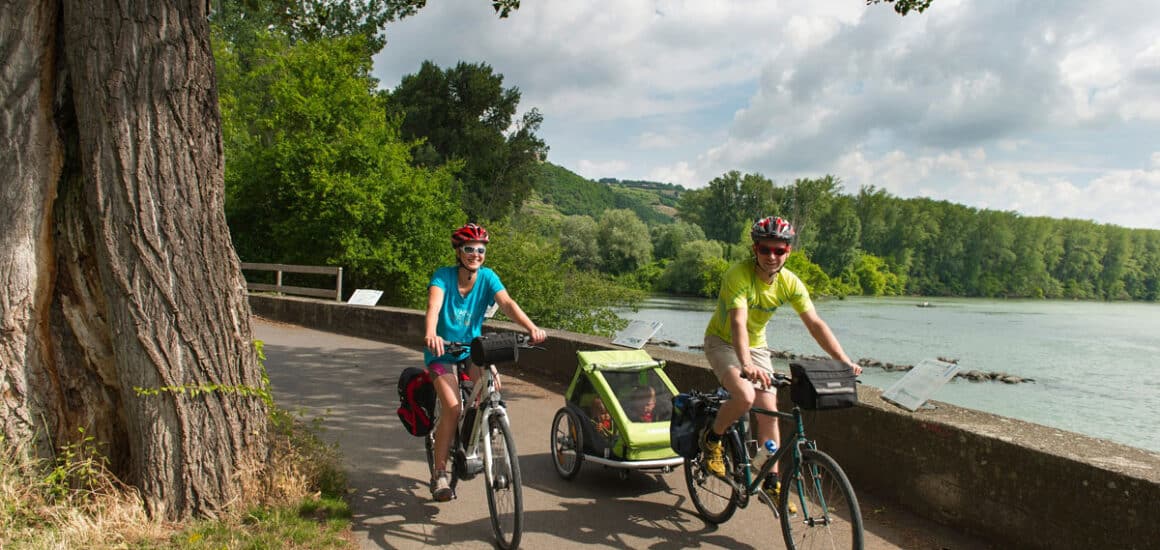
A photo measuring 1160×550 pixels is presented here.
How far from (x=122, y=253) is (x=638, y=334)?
4.28m

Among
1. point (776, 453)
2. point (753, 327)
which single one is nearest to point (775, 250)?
point (753, 327)

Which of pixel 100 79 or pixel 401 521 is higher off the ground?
pixel 100 79

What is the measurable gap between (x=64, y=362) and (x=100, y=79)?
1.49 m

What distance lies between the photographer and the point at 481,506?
4.89 metres

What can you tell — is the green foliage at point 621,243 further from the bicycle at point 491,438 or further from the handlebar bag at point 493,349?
the handlebar bag at point 493,349

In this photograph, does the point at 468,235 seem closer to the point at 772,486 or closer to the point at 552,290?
the point at 772,486

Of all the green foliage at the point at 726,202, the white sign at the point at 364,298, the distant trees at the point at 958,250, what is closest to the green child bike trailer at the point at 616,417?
the white sign at the point at 364,298

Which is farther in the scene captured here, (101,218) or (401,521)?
(401,521)

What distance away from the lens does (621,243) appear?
65125 mm

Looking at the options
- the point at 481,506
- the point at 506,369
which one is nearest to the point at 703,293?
the point at 506,369

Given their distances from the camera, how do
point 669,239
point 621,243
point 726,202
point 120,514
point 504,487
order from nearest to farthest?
point 120,514 < point 504,487 < point 621,243 < point 669,239 < point 726,202

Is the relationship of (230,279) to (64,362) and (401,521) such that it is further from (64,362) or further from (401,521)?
(401,521)

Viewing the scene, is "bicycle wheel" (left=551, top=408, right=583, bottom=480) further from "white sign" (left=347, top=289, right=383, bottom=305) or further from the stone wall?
"white sign" (left=347, top=289, right=383, bottom=305)

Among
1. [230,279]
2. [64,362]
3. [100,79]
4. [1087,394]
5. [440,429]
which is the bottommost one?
[1087,394]
